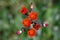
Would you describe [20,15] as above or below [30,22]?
below

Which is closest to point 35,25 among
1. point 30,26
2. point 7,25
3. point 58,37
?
point 30,26

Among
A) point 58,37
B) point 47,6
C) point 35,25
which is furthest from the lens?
point 47,6

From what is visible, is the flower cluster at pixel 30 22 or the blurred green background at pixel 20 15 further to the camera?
the blurred green background at pixel 20 15

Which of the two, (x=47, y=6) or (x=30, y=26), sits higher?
(x=30, y=26)

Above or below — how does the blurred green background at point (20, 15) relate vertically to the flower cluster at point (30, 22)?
below

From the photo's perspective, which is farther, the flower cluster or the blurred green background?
the blurred green background

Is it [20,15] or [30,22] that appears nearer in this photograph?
[30,22]

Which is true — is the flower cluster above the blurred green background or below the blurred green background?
above

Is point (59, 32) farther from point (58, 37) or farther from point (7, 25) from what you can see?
point (7, 25)
